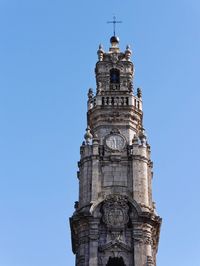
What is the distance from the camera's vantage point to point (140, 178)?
47.1 metres

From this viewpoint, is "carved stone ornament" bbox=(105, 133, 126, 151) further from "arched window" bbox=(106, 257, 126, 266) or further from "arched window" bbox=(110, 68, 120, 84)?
"arched window" bbox=(106, 257, 126, 266)

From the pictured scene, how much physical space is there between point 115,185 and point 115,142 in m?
3.83

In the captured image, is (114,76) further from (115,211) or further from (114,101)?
(115,211)

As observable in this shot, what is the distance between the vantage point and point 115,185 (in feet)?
153

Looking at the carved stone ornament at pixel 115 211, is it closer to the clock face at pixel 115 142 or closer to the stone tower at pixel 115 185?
the stone tower at pixel 115 185

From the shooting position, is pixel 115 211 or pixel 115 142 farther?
pixel 115 142

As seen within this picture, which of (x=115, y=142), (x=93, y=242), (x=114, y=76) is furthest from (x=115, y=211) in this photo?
(x=114, y=76)

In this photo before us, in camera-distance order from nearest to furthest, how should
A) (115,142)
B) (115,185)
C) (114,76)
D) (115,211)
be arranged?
(115,211)
(115,185)
(115,142)
(114,76)

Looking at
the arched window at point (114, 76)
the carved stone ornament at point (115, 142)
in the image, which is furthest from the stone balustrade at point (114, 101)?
the carved stone ornament at point (115, 142)

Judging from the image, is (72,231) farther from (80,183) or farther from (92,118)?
(92,118)

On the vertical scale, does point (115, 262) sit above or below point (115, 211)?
below

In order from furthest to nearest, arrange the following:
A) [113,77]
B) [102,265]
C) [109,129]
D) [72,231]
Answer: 1. [113,77]
2. [109,129]
3. [72,231]
4. [102,265]

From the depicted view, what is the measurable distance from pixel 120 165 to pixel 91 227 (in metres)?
5.52

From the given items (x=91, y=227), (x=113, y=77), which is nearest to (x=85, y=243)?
(x=91, y=227)
